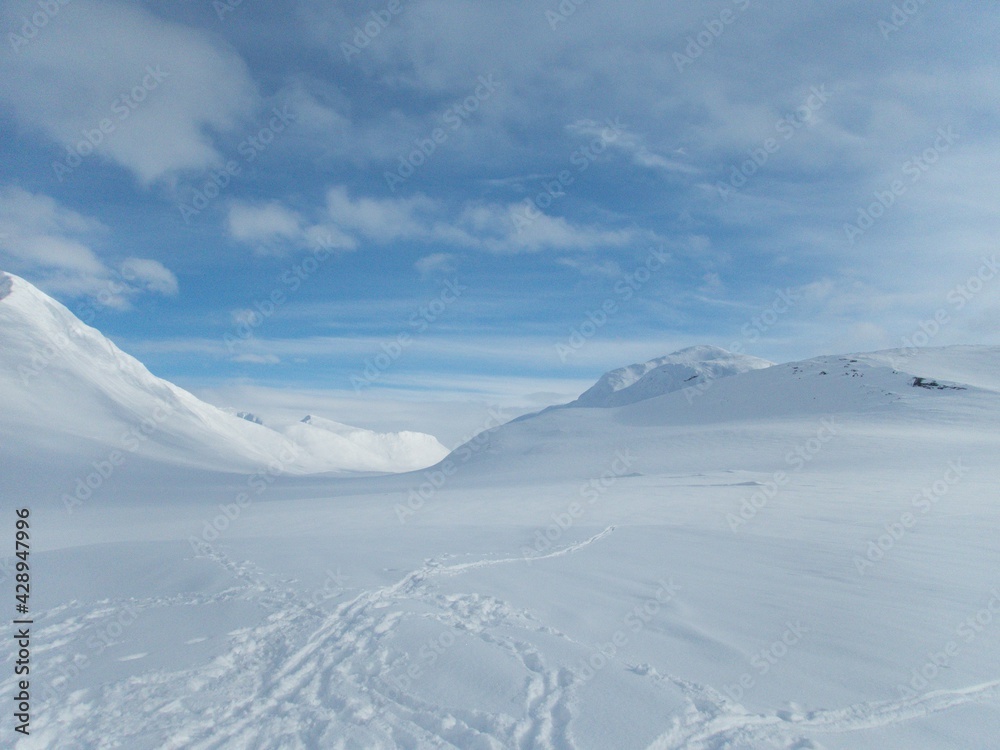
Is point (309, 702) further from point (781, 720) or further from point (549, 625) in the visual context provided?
point (781, 720)

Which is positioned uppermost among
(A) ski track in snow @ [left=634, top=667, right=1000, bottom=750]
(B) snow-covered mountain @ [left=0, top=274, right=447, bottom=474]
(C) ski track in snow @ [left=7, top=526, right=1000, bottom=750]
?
(B) snow-covered mountain @ [left=0, top=274, right=447, bottom=474]

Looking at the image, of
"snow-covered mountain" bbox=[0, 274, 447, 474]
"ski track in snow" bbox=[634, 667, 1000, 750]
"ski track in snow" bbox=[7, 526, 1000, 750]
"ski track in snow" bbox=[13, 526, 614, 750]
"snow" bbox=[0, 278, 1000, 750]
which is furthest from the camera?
"snow-covered mountain" bbox=[0, 274, 447, 474]

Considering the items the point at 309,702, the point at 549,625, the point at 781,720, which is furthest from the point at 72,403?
the point at 781,720

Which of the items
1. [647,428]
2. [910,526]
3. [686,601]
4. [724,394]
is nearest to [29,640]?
[686,601]

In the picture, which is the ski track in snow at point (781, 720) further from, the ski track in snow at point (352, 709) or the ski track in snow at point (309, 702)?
the ski track in snow at point (309, 702)

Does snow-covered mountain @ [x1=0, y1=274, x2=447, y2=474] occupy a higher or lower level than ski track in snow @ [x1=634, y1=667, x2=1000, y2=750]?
higher

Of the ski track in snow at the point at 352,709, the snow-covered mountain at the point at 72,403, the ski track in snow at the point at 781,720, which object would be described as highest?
the snow-covered mountain at the point at 72,403

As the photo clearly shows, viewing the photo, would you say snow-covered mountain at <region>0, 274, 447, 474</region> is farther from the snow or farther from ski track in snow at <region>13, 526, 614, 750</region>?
ski track in snow at <region>13, 526, 614, 750</region>

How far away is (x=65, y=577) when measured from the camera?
33.0 ft

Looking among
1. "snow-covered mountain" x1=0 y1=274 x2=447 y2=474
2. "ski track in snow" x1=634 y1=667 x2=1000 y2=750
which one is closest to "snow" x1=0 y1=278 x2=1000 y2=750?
"ski track in snow" x1=634 y1=667 x2=1000 y2=750

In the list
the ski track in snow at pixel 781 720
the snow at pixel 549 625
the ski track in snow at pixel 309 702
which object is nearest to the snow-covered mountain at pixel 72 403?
the snow at pixel 549 625

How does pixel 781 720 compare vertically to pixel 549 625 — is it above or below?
below

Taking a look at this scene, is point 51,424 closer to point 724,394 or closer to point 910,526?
point 724,394

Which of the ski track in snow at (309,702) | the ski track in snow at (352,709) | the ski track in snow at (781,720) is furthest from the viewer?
the ski track in snow at (309,702)
